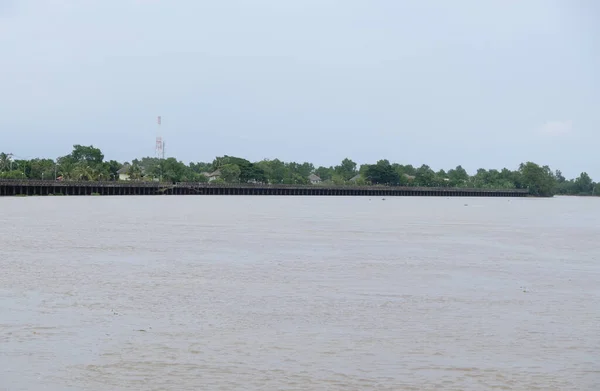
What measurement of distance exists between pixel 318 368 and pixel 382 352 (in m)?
1.80

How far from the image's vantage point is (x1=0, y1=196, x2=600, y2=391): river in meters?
13.6

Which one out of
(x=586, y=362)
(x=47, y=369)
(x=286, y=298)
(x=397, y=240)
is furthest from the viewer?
(x=397, y=240)

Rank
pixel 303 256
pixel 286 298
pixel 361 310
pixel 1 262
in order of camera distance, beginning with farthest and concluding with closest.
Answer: pixel 303 256 → pixel 1 262 → pixel 286 298 → pixel 361 310

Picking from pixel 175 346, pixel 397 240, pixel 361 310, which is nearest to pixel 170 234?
pixel 397 240

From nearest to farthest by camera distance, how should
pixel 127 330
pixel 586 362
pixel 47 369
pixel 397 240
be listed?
1. pixel 47 369
2. pixel 586 362
3. pixel 127 330
4. pixel 397 240

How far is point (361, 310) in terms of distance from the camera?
2002 cm

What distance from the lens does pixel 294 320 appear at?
18562mm

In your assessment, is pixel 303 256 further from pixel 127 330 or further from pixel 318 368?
pixel 318 368

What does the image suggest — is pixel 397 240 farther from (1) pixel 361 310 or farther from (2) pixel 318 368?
(2) pixel 318 368

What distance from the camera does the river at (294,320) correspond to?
44.6 feet

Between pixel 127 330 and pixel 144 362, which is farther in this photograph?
pixel 127 330

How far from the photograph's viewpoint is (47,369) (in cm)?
1370

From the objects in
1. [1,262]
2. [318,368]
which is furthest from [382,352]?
[1,262]

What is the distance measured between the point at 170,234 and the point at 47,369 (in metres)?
34.0
